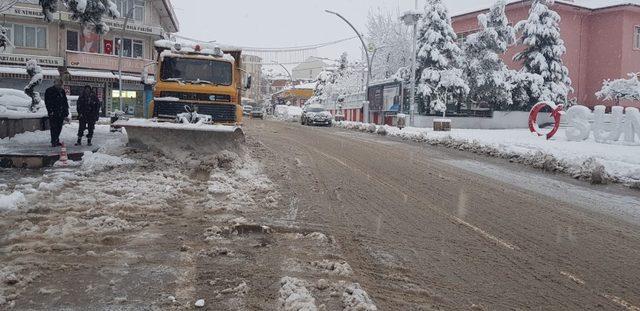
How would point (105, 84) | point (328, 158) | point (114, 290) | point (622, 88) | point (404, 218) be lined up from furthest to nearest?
point (105, 84) < point (622, 88) < point (328, 158) < point (404, 218) < point (114, 290)

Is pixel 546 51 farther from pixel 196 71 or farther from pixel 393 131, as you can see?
pixel 196 71

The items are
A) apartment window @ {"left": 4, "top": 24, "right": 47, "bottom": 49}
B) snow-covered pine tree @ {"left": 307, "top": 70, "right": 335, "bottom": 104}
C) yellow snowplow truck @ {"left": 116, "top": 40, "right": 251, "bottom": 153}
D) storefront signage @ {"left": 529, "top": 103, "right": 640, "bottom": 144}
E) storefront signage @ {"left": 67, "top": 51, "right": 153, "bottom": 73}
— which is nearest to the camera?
yellow snowplow truck @ {"left": 116, "top": 40, "right": 251, "bottom": 153}

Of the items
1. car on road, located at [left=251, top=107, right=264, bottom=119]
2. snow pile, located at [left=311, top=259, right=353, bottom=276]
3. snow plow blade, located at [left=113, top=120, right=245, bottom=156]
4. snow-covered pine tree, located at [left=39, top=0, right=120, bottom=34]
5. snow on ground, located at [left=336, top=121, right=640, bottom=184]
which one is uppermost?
snow-covered pine tree, located at [left=39, top=0, right=120, bottom=34]

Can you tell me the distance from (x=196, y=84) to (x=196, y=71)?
424 mm

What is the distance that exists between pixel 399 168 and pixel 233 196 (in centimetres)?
532

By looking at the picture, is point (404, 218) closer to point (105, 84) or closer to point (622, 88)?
point (622, 88)

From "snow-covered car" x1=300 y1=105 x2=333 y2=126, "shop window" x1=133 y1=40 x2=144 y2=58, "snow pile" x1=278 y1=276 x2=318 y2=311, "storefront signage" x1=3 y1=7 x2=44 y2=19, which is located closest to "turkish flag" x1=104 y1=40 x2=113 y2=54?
"shop window" x1=133 y1=40 x2=144 y2=58

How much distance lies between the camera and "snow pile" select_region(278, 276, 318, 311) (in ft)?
11.5

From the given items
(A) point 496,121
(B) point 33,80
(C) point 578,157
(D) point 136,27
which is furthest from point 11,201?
(D) point 136,27

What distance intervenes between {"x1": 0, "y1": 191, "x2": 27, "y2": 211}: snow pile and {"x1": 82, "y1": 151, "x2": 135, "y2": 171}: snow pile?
275 centimetres

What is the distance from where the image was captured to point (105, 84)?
4000cm

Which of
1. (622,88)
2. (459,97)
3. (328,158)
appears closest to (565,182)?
(328,158)

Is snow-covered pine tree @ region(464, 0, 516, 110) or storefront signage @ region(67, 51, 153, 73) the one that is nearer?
snow-covered pine tree @ region(464, 0, 516, 110)

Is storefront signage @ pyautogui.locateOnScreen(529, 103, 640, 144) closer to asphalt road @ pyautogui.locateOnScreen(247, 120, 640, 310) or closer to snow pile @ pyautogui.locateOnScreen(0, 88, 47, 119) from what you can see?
asphalt road @ pyautogui.locateOnScreen(247, 120, 640, 310)
